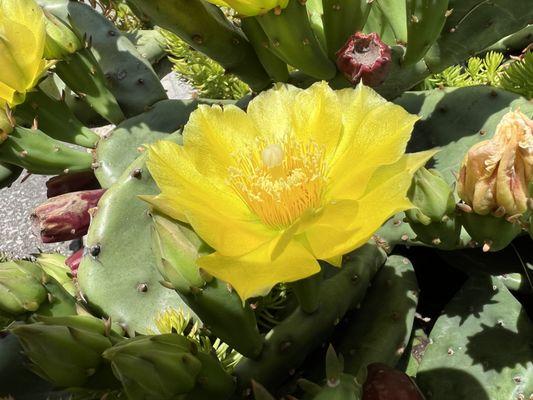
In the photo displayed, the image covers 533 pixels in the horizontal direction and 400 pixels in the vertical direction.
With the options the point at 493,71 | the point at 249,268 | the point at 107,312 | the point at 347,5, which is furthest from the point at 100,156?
the point at 493,71

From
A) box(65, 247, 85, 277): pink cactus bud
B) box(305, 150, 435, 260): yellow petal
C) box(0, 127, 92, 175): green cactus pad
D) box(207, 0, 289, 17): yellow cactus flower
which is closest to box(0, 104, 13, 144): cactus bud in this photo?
box(0, 127, 92, 175): green cactus pad

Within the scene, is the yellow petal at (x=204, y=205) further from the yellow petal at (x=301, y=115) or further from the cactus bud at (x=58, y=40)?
the cactus bud at (x=58, y=40)

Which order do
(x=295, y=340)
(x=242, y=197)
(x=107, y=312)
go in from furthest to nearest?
(x=107, y=312)
(x=295, y=340)
(x=242, y=197)

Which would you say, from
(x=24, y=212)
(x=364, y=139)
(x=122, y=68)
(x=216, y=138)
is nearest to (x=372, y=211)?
(x=364, y=139)

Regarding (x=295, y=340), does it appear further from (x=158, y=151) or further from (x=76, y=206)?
(x=76, y=206)

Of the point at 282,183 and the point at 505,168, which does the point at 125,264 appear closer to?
the point at 282,183

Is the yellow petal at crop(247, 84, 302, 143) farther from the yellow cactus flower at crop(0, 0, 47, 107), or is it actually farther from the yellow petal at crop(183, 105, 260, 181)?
the yellow cactus flower at crop(0, 0, 47, 107)

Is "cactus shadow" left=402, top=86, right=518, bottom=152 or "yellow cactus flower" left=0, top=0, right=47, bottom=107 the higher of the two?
"yellow cactus flower" left=0, top=0, right=47, bottom=107
